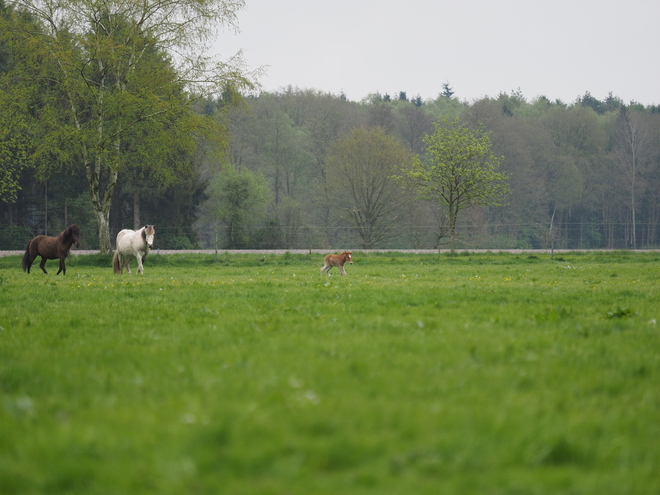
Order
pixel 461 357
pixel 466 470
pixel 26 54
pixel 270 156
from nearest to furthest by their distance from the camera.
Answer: pixel 466 470 → pixel 461 357 → pixel 26 54 → pixel 270 156

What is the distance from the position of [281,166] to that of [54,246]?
52517 millimetres

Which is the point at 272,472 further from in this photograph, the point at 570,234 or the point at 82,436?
the point at 570,234

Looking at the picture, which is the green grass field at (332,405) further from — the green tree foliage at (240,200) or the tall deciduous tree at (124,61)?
the green tree foliage at (240,200)

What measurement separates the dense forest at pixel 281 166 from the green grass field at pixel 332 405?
24.5m

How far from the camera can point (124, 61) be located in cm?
3098

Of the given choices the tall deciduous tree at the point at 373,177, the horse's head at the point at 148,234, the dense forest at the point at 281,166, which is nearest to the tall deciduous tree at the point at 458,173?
the dense forest at the point at 281,166

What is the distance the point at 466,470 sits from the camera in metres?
2.98

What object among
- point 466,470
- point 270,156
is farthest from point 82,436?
point 270,156

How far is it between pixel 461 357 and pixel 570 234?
55.0m

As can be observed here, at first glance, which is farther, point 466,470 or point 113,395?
point 113,395

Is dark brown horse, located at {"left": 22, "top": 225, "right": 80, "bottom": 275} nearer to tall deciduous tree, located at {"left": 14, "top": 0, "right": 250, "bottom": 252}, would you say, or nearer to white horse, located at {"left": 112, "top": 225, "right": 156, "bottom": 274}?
white horse, located at {"left": 112, "top": 225, "right": 156, "bottom": 274}

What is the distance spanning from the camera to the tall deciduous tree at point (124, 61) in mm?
29328

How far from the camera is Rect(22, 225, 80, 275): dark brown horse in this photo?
864 inches

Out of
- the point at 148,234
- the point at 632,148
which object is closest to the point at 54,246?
the point at 148,234
